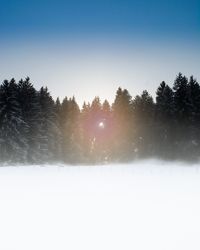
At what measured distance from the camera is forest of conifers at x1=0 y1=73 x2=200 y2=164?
45.8 metres

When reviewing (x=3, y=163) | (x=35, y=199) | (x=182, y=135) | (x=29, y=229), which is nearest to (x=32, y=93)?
(x=3, y=163)

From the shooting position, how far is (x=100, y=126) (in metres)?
62.7

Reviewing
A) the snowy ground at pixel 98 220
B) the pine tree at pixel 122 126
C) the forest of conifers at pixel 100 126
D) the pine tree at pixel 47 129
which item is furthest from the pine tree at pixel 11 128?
the snowy ground at pixel 98 220

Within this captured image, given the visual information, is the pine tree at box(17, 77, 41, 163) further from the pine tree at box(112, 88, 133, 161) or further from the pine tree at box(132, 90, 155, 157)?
the pine tree at box(132, 90, 155, 157)

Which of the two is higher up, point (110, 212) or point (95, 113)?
point (95, 113)

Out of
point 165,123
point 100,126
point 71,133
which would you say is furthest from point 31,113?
point 165,123

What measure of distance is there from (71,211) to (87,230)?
1.78 meters

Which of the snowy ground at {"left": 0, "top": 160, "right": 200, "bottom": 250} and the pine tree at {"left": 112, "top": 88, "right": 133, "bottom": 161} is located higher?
the pine tree at {"left": 112, "top": 88, "right": 133, "bottom": 161}

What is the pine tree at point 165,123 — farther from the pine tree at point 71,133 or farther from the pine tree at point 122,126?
the pine tree at point 71,133

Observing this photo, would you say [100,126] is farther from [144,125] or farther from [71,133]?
[144,125]

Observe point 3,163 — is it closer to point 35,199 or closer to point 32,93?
point 32,93

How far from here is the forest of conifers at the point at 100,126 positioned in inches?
1801

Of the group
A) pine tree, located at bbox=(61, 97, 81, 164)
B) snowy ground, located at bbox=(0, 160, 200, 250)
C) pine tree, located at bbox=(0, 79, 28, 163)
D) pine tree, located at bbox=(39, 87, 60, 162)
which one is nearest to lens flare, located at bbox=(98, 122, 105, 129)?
pine tree, located at bbox=(61, 97, 81, 164)

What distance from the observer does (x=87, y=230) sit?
22.1 feet
